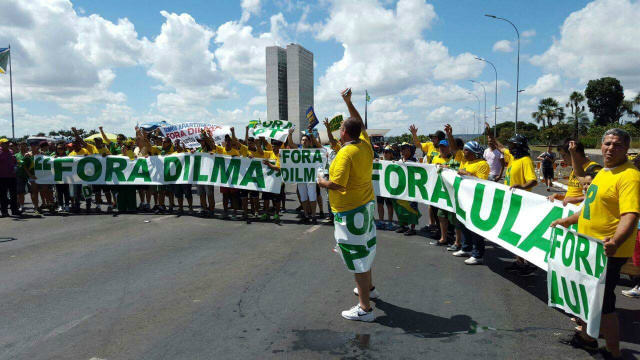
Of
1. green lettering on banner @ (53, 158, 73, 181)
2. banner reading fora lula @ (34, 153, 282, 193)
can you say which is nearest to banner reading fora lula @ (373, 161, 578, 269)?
banner reading fora lula @ (34, 153, 282, 193)

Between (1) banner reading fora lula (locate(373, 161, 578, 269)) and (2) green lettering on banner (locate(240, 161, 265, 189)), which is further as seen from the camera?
(2) green lettering on banner (locate(240, 161, 265, 189))

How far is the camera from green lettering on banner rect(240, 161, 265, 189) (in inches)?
392

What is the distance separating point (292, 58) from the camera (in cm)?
11044

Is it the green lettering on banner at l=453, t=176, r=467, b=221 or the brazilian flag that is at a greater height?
the green lettering on banner at l=453, t=176, r=467, b=221

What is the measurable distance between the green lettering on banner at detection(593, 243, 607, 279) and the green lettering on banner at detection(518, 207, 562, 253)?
54.1 inches

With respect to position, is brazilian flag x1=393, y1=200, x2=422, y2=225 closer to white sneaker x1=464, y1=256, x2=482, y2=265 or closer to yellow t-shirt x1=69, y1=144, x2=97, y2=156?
white sneaker x1=464, y1=256, x2=482, y2=265

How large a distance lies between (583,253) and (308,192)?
6.78 metres

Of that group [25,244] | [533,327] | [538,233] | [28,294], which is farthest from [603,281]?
[25,244]

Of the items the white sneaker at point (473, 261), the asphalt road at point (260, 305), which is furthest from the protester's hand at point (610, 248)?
the white sneaker at point (473, 261)

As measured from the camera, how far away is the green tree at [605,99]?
8425 cm

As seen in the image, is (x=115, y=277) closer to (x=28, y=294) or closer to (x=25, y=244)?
(x=28, y=294)

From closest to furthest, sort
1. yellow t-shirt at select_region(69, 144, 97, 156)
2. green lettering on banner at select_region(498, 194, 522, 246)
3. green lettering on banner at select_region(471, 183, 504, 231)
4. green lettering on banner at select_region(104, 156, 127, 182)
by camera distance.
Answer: green lettering on banner at select_region(498, 194, 522, 246), green lettering on banner at select_region(471, 183, 504, 231), green lettering on banner at select_region(104, 156, 127, 182), yellow t-shirt at select_region(69, 144, 97, 156)

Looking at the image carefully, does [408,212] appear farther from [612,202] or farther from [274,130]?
[612,202]

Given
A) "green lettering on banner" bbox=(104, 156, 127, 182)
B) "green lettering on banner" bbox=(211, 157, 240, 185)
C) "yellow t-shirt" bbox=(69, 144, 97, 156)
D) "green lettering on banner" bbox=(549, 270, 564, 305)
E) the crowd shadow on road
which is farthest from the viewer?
"yellow t-shirt" bbox=(69, 144, 97, 156)
